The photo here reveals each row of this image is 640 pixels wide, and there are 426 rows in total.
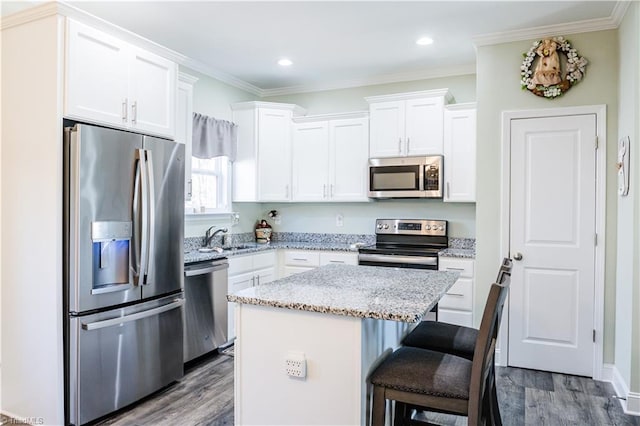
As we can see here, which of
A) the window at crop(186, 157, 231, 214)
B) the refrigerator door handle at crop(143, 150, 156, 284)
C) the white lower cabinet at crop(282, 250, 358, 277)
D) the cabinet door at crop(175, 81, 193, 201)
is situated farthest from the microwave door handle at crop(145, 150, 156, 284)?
the white lower cabinet at crop(282, 250, 358, 277)

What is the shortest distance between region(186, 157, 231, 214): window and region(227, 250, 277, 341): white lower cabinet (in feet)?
2.21

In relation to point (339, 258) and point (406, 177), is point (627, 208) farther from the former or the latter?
point (339, 258)

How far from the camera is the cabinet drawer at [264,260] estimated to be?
14.3 ft

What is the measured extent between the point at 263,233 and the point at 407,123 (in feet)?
6.89

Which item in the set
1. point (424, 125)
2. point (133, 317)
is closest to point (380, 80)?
point (424, 125)

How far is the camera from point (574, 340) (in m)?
3.38

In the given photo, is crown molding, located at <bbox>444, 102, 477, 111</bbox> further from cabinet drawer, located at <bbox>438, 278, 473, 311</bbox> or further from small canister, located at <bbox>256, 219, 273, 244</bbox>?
small canister, located at <bbox>256, 219, 273, 244</bbox>

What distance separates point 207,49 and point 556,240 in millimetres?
3378

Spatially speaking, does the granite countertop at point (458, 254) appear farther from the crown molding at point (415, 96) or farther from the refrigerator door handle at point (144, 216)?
the refrigerator door handle at point (144, 216)

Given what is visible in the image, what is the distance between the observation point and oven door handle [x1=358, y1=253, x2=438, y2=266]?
12.9 feet

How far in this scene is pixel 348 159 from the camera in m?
4.66

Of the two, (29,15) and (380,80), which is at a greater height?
(380,80)

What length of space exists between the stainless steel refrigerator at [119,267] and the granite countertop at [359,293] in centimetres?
109

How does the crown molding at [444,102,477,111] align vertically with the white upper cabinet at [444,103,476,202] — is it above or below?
above
